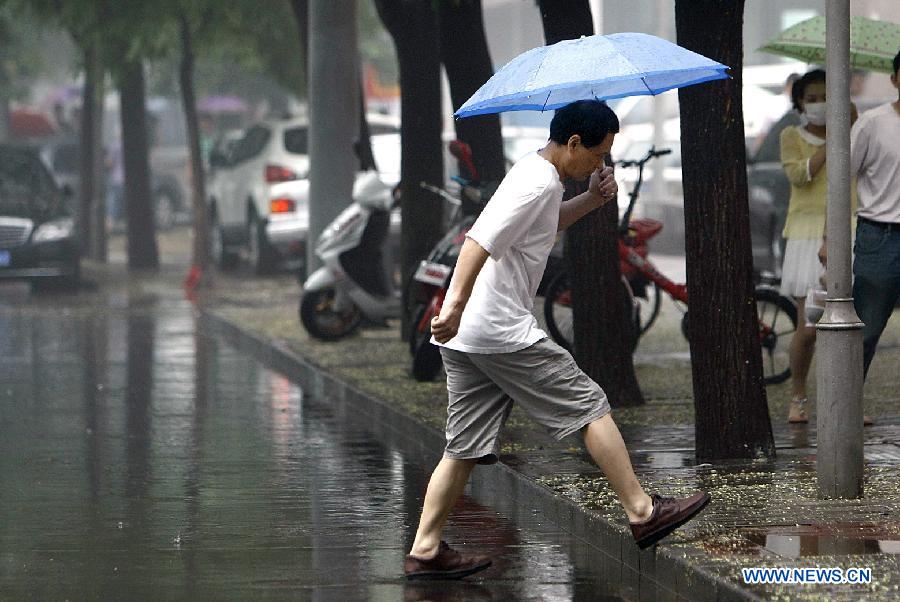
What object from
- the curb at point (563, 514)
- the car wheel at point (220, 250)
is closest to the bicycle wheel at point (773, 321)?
the curb at point (563, 514)

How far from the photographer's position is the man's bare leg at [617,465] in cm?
675

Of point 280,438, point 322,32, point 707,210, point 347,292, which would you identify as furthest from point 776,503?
point 322,32

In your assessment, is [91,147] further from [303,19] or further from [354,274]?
[354,274]

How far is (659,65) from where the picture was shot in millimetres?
7629

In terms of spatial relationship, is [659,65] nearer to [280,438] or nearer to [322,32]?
[280,438]

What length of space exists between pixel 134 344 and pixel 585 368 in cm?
780

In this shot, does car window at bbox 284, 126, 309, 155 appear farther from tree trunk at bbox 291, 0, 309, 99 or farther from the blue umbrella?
the blue umbrella

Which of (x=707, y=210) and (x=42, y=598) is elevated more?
(x=707, y=210)

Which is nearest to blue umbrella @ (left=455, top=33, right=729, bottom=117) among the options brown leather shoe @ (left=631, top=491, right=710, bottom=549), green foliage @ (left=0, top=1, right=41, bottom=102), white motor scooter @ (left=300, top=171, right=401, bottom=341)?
brown leather shoe @ (left=631, top=491, right=710, bottom=549)

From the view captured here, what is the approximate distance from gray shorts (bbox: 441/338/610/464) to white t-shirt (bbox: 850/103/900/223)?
9.18ft

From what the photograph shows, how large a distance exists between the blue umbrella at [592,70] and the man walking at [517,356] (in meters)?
0.80

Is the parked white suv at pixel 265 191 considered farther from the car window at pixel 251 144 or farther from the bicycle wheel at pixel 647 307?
the bicycle wheel at pixel 647 307

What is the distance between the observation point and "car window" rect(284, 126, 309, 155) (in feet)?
81.9

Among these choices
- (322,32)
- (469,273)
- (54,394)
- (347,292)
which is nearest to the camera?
(469,273)
